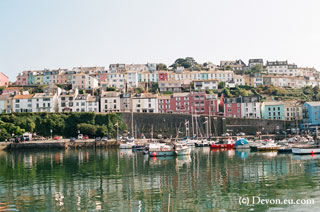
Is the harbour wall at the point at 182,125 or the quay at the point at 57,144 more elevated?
the harbour wall at the point at 182,125

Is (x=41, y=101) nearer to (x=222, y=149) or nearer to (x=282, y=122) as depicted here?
(x=222, y=149)

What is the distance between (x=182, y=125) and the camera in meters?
79.0

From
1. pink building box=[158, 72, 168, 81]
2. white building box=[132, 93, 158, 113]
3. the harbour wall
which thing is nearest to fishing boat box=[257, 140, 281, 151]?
the harbour wall

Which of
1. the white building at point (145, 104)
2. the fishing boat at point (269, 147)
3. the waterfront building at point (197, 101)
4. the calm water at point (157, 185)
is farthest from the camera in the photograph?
the waterfront building at point (197, 101)

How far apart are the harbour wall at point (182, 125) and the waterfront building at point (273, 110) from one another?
9926 mm

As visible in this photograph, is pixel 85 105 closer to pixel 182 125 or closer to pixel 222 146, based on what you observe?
pixel 182 125

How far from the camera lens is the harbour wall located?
78188mm

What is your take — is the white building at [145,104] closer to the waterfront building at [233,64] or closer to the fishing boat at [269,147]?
the fishing boat at [269,147]

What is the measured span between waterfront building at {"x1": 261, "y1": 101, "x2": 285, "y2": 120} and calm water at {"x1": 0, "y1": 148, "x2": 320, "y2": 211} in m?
50.4

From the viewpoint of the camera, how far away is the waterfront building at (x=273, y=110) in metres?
90.3

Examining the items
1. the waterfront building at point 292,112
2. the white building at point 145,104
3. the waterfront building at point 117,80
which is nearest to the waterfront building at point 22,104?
the white building at point 145,104

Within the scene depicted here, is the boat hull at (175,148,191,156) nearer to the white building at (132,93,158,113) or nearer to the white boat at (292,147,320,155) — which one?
the white boat at (292,147,320,155)

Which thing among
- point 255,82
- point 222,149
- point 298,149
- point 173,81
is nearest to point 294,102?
point 255,82

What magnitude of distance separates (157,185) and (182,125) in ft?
168
